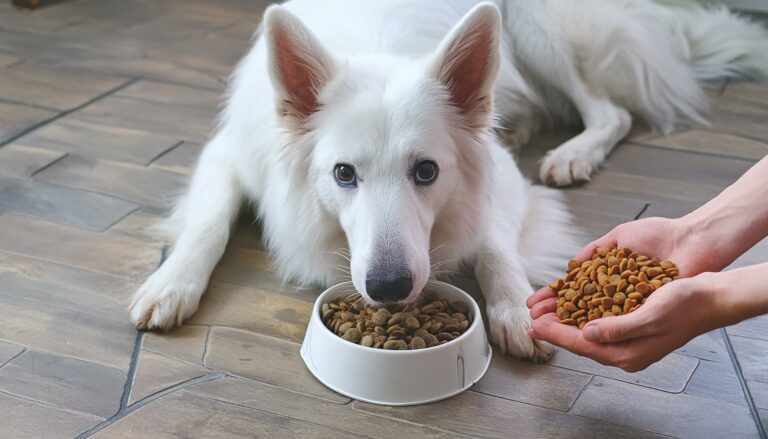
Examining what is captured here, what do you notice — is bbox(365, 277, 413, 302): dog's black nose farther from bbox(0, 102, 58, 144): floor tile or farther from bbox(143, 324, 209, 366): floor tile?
bbox(0, 102, 58, 144): floor tile

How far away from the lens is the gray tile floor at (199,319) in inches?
68.7

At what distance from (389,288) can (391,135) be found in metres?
0.34

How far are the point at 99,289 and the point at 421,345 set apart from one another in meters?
0.90

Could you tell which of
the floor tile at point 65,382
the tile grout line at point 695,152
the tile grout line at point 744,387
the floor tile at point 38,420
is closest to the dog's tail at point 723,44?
the tile grout line at point 695,152

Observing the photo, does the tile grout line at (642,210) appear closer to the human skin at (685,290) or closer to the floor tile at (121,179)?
the human skin at (685,290)

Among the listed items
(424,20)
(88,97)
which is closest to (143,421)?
(424,20)

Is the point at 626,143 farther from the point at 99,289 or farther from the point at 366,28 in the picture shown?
the point at 99,289

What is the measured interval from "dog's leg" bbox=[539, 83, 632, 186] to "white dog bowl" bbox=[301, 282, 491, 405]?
44.4 inches

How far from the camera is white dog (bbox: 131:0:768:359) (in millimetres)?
1857

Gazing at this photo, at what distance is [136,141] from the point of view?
308 centimetres

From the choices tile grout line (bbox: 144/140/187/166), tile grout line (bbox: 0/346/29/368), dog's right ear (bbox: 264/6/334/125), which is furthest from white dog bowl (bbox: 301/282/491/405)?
tile grout line (bbox: 144/140/187/166)

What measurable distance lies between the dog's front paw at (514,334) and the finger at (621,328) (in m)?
0.35

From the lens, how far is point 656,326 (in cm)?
153

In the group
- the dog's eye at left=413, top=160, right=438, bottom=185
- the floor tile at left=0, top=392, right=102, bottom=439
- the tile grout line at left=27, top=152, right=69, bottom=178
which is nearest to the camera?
the floor tile at left=0, top=392, right=102, bottom=439
